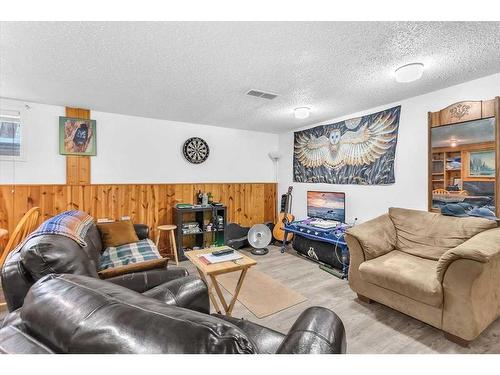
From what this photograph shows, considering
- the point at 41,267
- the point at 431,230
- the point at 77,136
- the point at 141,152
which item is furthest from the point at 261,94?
the point at 77,136

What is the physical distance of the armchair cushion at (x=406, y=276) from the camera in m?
1.78

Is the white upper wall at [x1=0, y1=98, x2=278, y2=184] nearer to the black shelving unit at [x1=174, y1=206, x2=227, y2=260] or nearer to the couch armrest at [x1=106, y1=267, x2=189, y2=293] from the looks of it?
the black shelving unit at [x1=174, y1=206, x2=227, y2=260]

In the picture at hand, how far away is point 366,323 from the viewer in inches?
77.7

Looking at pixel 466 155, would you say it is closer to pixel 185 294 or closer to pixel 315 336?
pixel 315 336

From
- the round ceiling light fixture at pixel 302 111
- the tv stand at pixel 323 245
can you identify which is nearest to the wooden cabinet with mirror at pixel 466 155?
the tv stand at pixel 323 245

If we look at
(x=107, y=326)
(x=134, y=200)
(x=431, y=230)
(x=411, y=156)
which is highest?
(x=411, y=156)

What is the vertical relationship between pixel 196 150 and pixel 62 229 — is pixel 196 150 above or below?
above

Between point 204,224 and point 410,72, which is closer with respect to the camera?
point 410,72

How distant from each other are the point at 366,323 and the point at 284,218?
2.47 metres

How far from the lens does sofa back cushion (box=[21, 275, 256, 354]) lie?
0.51 meters

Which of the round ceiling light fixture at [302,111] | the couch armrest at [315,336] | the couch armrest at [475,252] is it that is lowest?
the couch armrest at [315,336]

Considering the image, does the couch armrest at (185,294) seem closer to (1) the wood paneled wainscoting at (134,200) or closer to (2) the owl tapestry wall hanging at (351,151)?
(1) the wood paneled wainscoting at (134,200)

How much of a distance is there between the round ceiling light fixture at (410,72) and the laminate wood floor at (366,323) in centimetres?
210
